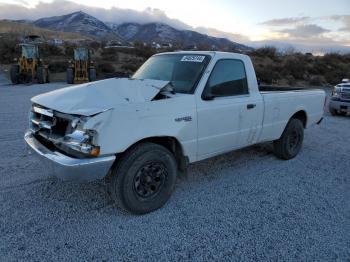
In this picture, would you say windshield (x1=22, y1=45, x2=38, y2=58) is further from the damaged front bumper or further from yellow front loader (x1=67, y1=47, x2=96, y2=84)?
the damaged front bumper

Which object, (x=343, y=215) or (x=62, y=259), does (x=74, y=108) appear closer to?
(x=62, y=259)

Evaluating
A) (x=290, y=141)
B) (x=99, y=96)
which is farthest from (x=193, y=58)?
(x=290, y=141)

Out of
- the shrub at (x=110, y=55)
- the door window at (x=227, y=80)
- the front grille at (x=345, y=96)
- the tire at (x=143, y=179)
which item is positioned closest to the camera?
the tire at (x=143, y=179)

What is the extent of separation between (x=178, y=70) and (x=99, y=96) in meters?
1.37

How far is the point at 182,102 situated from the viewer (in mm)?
4098

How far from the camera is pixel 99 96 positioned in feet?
12.5

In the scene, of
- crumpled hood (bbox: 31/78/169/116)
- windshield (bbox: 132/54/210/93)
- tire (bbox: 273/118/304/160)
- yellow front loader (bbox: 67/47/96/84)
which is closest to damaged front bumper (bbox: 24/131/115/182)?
crumpled hood (bbox: 31/78/169/116)

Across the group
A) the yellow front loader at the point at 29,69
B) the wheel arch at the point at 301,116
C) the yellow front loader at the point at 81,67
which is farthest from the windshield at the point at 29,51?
the wheel arch at the point at 301,116

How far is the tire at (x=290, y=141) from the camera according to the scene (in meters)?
6.07

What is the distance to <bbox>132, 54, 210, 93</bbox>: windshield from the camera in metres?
4.48

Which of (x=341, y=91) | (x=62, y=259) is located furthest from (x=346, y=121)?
(x=62, y=259)

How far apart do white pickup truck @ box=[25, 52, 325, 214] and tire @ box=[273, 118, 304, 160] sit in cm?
80

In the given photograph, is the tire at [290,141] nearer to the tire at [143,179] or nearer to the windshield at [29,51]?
the tire at [143,179]

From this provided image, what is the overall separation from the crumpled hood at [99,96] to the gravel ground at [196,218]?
1249 mm
